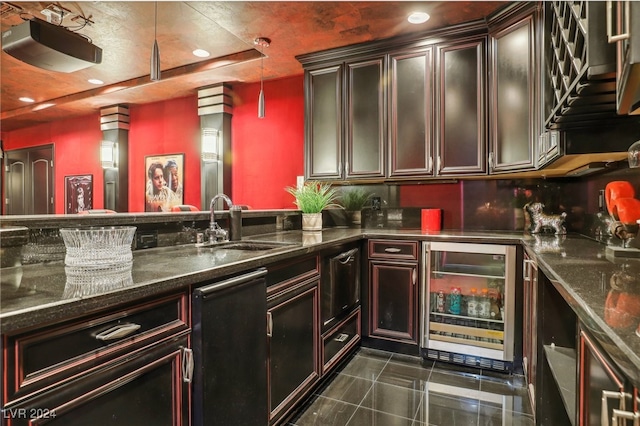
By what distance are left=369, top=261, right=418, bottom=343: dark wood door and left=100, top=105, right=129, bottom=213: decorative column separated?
4.21 metres

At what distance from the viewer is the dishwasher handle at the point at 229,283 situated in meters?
1.24

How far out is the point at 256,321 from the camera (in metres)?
1.51

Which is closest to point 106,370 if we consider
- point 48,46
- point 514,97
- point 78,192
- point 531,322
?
point 531,322

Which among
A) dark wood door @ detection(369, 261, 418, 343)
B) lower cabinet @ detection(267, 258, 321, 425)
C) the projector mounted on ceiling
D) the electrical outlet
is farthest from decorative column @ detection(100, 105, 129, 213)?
lower cabinet @ detection(267, 258, 321, 425)

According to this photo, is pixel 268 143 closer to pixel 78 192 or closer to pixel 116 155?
pixel 116 155

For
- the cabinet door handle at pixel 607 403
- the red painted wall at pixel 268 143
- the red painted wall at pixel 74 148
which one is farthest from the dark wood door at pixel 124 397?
the red painted wall at pixel 74 148

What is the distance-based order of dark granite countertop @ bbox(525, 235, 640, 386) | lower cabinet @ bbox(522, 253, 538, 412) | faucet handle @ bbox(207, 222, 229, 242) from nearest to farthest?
dark granite countertop @ bbox(525, 235, 640, 386) < lower cabinet @ bbox(522, 253, 538, 412) < faucet handle @ bbox(207, 222, 229, 242)

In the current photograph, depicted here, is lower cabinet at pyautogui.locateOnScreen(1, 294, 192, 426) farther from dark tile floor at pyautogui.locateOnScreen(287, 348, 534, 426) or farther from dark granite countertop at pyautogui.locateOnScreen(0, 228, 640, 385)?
dark tile floor at pyautogui.locateOnScreen(287, 348, 534, 426)

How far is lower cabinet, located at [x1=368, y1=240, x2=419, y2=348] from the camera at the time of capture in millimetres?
2682

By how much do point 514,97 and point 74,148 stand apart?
6.44 meters

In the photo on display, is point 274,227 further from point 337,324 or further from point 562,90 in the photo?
point 562,90

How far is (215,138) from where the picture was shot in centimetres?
426

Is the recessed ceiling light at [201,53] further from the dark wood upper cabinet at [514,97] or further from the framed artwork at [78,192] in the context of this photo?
the framed artwork at [78,192]

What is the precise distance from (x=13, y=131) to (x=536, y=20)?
27.5ft
